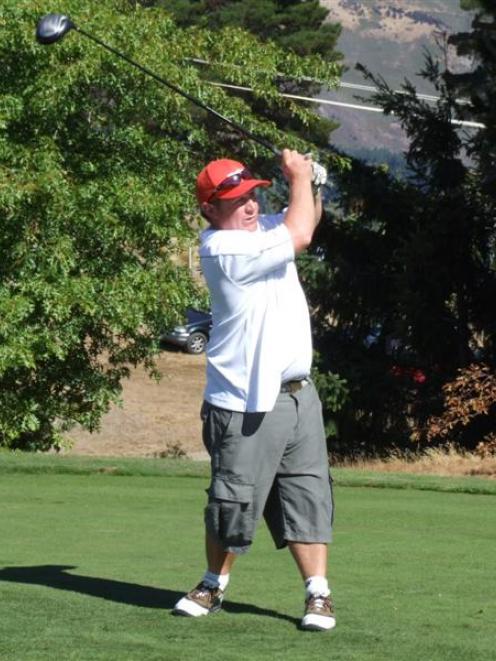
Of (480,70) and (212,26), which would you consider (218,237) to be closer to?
(480,70)

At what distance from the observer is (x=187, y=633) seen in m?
5.27

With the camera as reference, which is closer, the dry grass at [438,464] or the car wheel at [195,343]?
the dry grass at [438,464]

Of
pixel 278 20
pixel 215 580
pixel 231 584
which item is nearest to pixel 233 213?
pixel 215 580

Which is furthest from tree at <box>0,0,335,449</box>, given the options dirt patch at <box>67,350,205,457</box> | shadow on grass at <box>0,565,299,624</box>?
shadow on grass at <box>0,565,299,624</box>

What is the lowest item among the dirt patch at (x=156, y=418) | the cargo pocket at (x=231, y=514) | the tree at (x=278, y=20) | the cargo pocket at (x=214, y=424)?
the dirt patch at (x=156, y=418)

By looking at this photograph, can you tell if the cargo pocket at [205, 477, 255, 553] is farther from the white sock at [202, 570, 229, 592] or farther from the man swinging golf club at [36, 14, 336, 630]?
Result: the white sock at [202, 570, 229, 592]

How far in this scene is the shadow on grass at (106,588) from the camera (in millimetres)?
5859

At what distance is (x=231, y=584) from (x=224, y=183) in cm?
182

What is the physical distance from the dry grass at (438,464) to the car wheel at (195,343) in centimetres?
2583

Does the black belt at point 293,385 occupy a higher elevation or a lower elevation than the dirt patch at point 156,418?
higher

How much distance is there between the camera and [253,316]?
5.55 metres

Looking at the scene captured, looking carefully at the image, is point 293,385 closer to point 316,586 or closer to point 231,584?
point 316,586

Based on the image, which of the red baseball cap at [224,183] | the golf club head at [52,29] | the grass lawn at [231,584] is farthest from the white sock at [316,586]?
the golf club head at [52,29]

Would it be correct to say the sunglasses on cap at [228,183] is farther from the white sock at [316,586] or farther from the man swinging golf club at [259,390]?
the white sock at [316,586]
